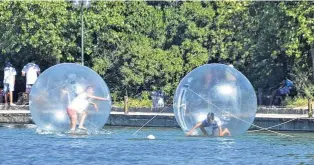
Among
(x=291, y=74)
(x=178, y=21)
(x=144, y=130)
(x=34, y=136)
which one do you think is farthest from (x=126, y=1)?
(x=34, y=136)

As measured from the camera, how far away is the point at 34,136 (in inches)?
1034

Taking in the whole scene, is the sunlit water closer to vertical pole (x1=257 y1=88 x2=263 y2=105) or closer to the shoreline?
the shoreline

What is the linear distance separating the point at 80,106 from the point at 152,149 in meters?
2.50

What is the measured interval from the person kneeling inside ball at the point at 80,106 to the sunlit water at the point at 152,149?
0.42 meters

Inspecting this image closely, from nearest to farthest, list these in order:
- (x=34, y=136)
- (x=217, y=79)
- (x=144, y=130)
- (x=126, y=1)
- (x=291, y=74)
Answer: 1. (x=217, y=79)
2. (x=34, y=136)
3. (x=144, y=130)
4. (x=291, y=74)
5. (x=126, y=1)

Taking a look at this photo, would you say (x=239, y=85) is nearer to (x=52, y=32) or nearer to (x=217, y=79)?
(x=217, y=79)

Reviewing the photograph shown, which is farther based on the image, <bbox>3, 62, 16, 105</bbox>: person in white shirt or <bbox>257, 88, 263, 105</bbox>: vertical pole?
<bbox>257, 88, 263, 105</bbox>: vertical pole

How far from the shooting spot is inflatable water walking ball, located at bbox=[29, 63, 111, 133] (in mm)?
25156

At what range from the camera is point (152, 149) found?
23.2 m

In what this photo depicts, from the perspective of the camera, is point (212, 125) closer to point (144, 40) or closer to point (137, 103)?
point (137, 103)

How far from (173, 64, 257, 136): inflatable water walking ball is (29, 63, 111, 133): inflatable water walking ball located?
1.88 m

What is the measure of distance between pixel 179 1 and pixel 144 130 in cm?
1267

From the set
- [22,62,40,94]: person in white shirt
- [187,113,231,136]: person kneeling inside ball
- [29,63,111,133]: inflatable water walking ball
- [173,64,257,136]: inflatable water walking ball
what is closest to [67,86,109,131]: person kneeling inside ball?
[29,63,111,133]: inflatable water walking ball

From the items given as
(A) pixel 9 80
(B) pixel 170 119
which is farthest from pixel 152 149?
(A) pixel 9 80
